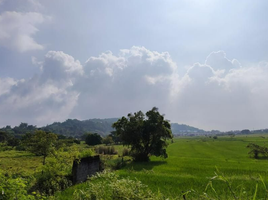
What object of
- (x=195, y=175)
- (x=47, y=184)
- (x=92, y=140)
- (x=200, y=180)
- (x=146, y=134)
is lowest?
(x=92, y=140)

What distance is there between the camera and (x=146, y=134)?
29562mm

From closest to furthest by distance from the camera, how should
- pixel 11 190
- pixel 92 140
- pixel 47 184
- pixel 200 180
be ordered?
pixel 11 190, pixel 47 184, pixel 200 180, pixel 92 140

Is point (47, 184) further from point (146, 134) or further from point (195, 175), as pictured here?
point (146, 134)

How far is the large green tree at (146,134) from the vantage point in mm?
28812

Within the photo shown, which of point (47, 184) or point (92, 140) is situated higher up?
point (47, 184)

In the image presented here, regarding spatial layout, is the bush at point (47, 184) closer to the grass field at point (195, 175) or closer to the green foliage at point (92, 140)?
the grass field at point (195, 175)

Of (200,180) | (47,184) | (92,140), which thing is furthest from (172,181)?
(92,140)

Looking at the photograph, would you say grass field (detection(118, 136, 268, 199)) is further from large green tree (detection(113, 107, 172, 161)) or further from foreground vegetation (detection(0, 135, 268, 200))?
large green tree (detection(113, 107, 172, 161))

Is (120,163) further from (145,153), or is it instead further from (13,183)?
(13,183)

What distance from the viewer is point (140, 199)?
3287 millimetres

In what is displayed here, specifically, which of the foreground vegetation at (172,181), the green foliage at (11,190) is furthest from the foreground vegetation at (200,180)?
the green foliage at (11,190)

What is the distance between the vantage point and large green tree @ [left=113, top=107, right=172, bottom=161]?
1134 inches

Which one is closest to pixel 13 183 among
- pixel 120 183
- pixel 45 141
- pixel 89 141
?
pixel 120 183

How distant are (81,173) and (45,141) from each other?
8261 millimetres
